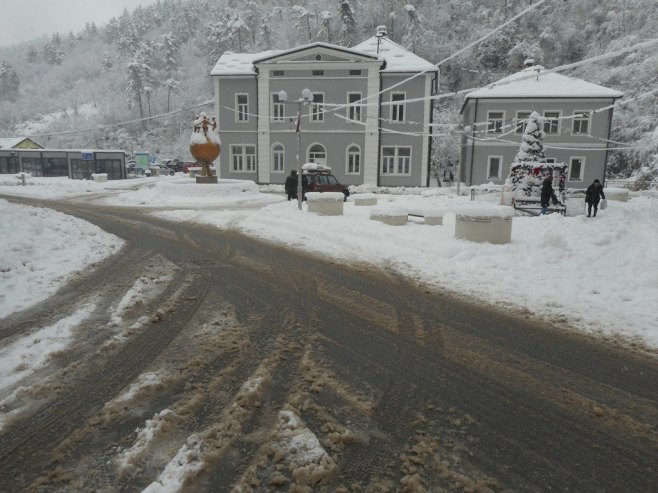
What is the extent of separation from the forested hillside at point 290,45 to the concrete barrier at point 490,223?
681 cm

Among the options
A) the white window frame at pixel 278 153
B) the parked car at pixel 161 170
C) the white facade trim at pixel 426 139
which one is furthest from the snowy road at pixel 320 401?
the parked car at pixel 161 170

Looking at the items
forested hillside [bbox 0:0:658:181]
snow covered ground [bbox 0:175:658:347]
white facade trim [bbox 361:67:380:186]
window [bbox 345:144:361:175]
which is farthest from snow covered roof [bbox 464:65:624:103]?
snow covered ground [bbox 0:175:658:347]

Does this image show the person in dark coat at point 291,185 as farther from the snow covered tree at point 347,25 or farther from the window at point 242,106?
the snow covered tree at point 347,25

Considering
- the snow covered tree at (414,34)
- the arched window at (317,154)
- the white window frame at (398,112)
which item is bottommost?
the arched window at (317,154)

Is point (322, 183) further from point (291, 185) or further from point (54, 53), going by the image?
point (54, 53)

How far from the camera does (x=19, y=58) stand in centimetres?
16150

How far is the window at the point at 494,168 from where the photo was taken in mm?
36594

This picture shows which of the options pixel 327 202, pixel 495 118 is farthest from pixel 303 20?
pixel 327 202

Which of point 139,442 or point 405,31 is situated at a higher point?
point 405,31

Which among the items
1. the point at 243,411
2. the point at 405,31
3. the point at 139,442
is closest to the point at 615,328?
the point at 243,411

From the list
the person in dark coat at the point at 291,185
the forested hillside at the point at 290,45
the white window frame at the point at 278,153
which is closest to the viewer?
the person in dark coat at the point at 291,185

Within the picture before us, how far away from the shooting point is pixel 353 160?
36656 millimetres

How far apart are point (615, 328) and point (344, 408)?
422 cm

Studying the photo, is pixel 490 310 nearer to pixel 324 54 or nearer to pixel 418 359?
pixel 418 359
